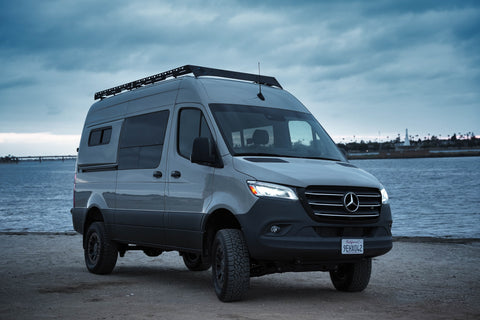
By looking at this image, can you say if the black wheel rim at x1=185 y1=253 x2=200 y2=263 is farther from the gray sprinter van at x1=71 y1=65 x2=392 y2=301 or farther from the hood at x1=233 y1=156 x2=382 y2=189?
the hood at x1=233 y1=156 x2=382 y2=189

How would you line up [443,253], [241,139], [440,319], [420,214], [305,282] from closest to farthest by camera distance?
1. [440,319]
2. [241,139]
3. [305,282]
4. [443,253]
5. [420,214]

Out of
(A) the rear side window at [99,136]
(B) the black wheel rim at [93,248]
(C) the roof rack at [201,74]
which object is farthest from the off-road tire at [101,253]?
(C) the roof rack at [201,74]

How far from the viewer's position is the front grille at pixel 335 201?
23.6 feet

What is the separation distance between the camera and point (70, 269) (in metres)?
11.2

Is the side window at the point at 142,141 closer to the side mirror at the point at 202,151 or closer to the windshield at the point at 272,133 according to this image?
the windshield at the point at 272,133

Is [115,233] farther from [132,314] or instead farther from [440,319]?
[440,319]

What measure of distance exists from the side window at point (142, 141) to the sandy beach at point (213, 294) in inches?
72.0

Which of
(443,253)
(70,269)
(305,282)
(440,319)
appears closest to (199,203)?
(305,282)

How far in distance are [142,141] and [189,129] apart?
1.38 m

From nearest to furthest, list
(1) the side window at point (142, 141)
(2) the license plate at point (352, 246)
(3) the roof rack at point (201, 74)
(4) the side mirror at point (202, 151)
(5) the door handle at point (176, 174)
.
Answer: (2) the license plate at point (352, 246)
(4) the side mirror at point (202, 151)
(5) the door handle at point (176, 174)
(3) the roof rack at point (201, 74)
(1) the side window at point (142, 141)

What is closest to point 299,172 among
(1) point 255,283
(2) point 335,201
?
(2) point 335,201

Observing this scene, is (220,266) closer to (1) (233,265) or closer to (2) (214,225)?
(1) (233,265)

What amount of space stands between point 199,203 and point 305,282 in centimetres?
255

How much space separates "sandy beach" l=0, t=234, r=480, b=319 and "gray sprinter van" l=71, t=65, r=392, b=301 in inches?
17.0
